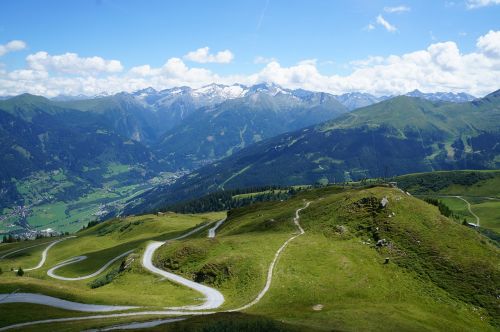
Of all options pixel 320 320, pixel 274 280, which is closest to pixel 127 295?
pixel 274 280

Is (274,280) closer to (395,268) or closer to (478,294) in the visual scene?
(395,268)

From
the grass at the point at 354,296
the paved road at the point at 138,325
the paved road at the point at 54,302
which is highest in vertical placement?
the paved road at the point at 138,325

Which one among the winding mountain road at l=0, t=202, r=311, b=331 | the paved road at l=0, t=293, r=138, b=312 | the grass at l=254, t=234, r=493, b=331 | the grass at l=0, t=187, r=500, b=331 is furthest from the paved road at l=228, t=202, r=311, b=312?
the paved road at l=0, t=293, r=138, b=312

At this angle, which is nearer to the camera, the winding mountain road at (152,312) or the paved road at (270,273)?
the winding mountain road at (152,312)

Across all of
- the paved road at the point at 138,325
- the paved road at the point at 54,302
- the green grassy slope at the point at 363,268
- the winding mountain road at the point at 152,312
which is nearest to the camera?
the paved road at the point at 138,325

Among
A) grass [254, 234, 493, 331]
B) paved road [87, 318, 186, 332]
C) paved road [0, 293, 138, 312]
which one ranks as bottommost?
grass [254, 234, 493, 331]

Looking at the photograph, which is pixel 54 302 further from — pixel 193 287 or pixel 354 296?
pixel 354 296

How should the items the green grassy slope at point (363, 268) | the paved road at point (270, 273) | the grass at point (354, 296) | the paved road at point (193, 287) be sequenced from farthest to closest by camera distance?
the paved road at point (193, 287), the paved road at point (270, 273), the green grassy slope at point (363, 268), the grass at point (354, 296)

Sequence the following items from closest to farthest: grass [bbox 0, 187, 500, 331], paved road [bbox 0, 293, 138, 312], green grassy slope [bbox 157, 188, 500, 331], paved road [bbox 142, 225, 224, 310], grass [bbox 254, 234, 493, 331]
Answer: grass [bbox 254, 234, 493, 331], grass [bbox 0, 187, 500, 331], green grassy slope [bbox 157, 188, 500, 331], paved road [bbox 0, 293, 138, 312], paved road [bbox 142, 225, 224, 310]

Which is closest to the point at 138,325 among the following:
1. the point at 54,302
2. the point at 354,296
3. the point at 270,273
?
the point at 54,302

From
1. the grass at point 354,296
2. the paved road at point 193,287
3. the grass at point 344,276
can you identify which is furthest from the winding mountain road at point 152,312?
the grass at point 354,296

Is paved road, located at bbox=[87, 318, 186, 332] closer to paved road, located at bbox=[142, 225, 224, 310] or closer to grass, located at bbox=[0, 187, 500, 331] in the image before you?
grass, located at bbox=[0, 187, 500, 331]

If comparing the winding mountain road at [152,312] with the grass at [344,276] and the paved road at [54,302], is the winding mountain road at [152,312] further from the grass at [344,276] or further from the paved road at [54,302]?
the grass at [344,276]

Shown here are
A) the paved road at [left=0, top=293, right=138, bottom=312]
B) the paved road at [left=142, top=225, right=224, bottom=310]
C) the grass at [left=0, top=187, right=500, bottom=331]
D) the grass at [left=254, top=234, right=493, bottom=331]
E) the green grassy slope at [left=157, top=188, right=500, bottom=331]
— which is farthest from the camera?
the paved road at [left=142, top=225, right=224, bottom=310]
